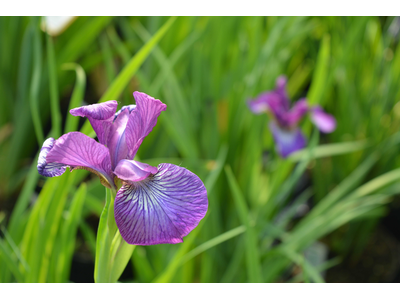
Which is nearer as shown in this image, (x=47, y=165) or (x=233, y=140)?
(x=47, y=165)

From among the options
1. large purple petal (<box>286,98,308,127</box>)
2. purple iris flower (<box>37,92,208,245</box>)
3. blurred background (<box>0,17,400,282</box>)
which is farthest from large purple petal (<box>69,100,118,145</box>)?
large purple petal (<box>286,98,308,127</box>)

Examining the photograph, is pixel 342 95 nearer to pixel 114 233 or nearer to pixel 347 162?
pixel 347 162

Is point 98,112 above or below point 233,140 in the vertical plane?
below

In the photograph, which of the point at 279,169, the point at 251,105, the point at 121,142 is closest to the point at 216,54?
the point at 251,105

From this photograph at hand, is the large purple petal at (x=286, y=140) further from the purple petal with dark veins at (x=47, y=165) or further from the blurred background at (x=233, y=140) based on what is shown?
the purple petal with dark veins at (x=47, y=165)

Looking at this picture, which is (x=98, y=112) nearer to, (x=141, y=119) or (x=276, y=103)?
(x=141, y=119)

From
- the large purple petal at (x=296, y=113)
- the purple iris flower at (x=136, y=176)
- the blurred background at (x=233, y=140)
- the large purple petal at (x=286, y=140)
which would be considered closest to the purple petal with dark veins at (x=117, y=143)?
the purple iris flower at (x=136, y=176)

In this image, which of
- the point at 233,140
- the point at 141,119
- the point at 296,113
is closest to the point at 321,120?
the point at 296,113
